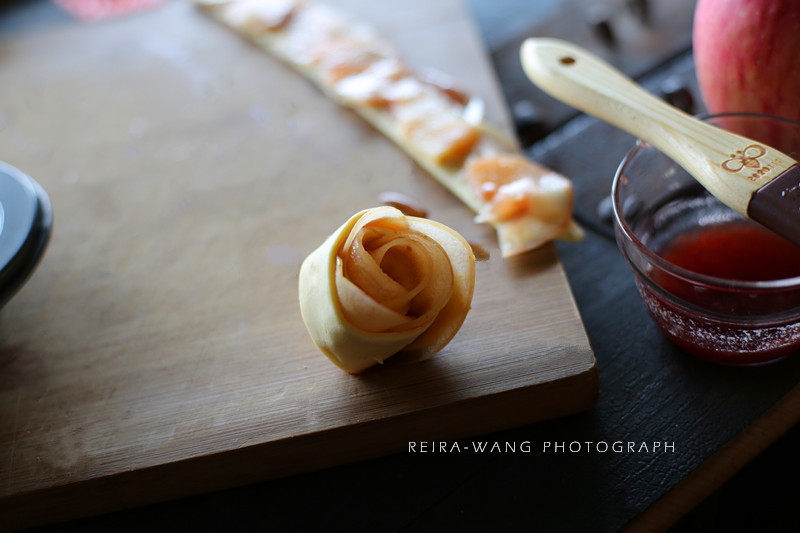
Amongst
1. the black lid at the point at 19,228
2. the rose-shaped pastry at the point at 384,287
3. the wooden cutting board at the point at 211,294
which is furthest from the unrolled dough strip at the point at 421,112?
the black lid at the point at 19,228

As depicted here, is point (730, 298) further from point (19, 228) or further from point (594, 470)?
point (19, 228)

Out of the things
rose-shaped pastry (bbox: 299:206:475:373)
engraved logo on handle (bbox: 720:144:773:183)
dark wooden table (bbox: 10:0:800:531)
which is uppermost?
engraved logo on handle (bbox: 720:144:773:183)

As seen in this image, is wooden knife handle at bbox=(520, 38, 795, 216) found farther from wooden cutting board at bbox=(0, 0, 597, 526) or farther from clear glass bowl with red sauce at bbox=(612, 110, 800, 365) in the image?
wooden cutting board at bbox=(0, 0, 597, 526)

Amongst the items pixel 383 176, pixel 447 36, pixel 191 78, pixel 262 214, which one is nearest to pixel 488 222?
pixel 383 176

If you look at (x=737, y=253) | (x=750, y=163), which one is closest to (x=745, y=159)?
(x=750, y=163)

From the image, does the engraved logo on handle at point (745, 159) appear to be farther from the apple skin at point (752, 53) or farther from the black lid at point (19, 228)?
the black lid at point (19, 228)

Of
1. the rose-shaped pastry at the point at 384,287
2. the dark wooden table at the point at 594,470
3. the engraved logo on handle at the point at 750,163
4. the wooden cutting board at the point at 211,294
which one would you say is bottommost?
the dark wooden table at the point at 594,470

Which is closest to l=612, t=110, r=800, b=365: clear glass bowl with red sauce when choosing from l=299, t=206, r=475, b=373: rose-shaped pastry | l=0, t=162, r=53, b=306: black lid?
l=299, t=206, r=475, b=373: rose-shaped pastry
